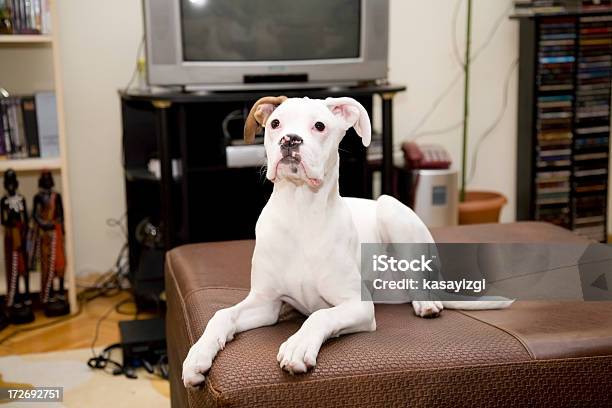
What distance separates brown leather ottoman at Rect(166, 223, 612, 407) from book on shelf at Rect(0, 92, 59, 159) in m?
1.50

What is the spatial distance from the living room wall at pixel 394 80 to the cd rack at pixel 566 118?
0.43 feet

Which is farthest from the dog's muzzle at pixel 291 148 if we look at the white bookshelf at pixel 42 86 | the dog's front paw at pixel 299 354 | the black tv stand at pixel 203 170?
the white bookshelf at pixel 42 86

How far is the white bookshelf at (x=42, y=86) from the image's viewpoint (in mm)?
2773

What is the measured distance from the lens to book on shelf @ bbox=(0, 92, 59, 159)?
9.46 ft

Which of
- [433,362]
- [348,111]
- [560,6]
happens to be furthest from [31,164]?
[560,6]

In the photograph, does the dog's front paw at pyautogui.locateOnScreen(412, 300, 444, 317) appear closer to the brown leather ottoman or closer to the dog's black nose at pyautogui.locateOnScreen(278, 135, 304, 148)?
the brown leather ottoman

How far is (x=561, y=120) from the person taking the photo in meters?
3.60

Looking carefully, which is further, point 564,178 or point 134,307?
point 564,178

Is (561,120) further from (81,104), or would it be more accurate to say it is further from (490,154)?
(81,104)

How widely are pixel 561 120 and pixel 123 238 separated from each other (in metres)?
2.00

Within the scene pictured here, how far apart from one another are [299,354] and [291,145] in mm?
345

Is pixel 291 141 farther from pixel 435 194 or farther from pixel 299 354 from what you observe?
pixel 435 194

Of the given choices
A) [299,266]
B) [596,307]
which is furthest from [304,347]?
[596,307]

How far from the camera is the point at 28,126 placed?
9.51 feet
